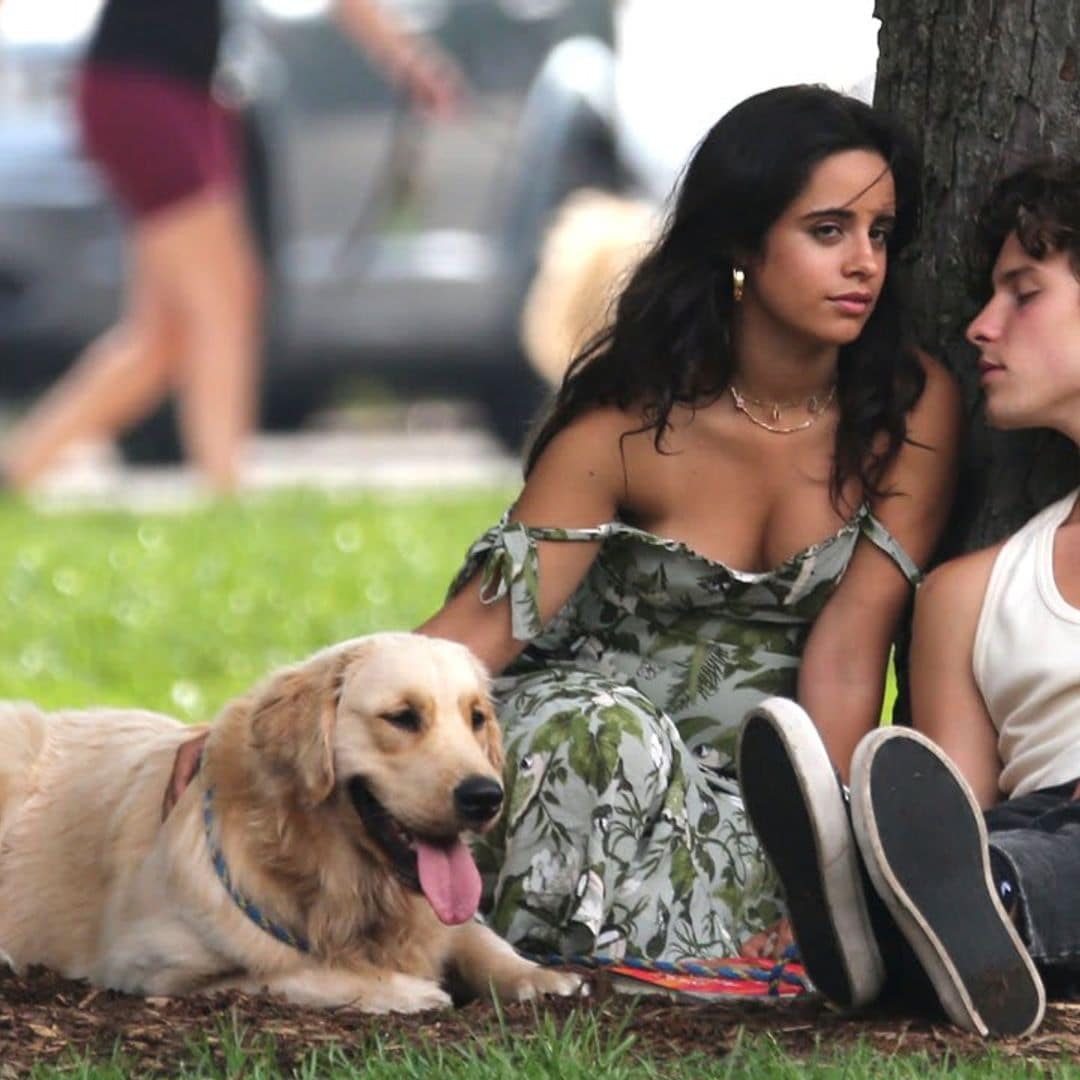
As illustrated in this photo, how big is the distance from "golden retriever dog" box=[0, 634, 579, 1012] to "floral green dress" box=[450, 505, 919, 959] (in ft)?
0.46

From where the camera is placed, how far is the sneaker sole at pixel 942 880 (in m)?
3.67

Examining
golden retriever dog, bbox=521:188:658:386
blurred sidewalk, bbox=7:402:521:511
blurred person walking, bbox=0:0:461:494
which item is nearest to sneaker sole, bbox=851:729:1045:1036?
golden retriever dog, bbox=521:188:658:386

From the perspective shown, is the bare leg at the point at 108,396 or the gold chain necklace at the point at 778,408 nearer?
the gold chain necklace at the point at 778,408

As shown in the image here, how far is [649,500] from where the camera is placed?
4727mm

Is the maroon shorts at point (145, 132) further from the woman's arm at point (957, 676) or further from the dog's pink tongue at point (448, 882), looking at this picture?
the dog's pink tongue at point (448, 882)

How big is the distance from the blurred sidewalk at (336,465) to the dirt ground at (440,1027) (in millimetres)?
8517

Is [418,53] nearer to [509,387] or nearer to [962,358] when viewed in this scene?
[509,387]

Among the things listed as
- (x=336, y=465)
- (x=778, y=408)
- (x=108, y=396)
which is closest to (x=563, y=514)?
(x=778, y=408)

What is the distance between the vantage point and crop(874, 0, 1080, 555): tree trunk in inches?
187

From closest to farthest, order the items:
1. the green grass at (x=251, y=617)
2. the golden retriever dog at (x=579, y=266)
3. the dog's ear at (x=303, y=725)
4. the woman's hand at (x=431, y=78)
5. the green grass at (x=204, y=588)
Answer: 1. the green grass at (x=251, y=617)
2. the dog's ear at (x=303, y=725)
3. the green grass at (x=204, y=588)
4. the golden retriever dog at (x=579, y=266)
5. the woman's hand at (x=431, y=78)

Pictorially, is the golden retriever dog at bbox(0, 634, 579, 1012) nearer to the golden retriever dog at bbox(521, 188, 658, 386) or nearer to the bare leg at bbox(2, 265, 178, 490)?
the golden retriever dog at bbox(521, 188, 658, 386)

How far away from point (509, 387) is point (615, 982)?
467 inches

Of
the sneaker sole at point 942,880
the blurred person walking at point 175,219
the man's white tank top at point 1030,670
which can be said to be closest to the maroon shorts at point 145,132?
the blurred person walking at point 175,219

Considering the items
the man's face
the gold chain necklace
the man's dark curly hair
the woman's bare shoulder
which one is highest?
the man's dark curly hair
